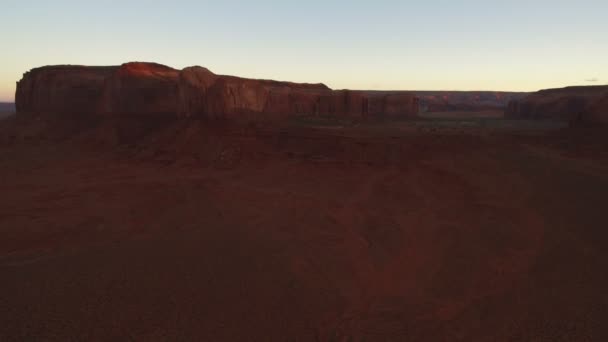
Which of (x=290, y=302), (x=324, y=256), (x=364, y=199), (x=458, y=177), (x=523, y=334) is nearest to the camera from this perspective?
(x=523, y=334)

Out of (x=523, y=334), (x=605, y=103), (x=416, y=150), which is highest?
(x=605, y=103)

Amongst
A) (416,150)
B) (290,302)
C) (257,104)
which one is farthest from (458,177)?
(257,104)

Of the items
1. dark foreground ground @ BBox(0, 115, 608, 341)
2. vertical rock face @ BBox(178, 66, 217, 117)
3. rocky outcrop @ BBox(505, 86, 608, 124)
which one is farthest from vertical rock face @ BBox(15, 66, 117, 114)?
rocky outcrop @ BBox(505, 86, 608, 124)

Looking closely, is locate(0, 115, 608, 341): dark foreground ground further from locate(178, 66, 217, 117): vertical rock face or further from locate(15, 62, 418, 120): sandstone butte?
locate(15, 62, 418, 120): sandstone butte

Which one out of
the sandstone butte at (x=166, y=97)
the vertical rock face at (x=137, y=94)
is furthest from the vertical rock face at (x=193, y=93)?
the vertical rock face at (x=137, y=94)

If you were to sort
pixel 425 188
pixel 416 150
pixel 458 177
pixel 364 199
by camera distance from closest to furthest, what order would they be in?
1. pixel 364 199
2. pixel 425 188
3. pixel 458 177
4. pixel 416 150

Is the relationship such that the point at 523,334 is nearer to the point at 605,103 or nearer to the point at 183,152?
the point at 183,152

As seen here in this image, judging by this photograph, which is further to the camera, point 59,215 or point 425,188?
point 425,188

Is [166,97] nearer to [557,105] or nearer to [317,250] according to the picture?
[317,250]
